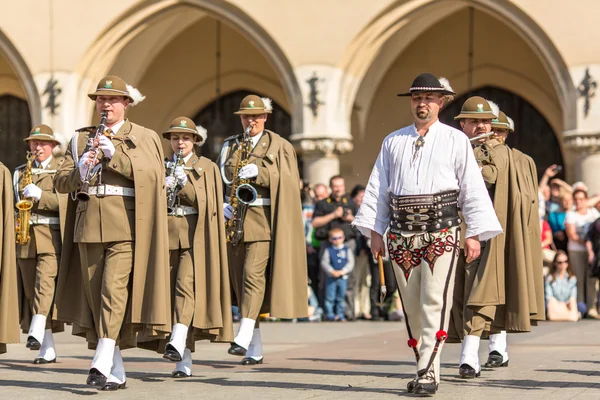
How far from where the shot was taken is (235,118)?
21609 millimetres

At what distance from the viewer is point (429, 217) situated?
7.46m

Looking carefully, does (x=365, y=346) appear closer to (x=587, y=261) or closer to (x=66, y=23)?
(x=587, y=261)

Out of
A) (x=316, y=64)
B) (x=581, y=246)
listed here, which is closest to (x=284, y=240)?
(x=581, y=246)

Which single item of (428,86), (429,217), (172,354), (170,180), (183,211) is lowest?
(172,354)

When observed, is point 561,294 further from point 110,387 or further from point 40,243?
point 110,387

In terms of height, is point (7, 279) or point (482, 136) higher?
point (482, 136)

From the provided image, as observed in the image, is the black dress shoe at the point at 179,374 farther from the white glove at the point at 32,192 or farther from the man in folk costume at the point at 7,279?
the white glove at the point at 32,192

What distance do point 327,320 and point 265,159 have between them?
18.7ft

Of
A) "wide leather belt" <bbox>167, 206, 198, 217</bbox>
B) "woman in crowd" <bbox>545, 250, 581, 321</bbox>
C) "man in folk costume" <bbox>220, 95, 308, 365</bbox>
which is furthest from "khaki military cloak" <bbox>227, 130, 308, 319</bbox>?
"woman in crowd" <bbox>545, 250, 581, 321</bbox>

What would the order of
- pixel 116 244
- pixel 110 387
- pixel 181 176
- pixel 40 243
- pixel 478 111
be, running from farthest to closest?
1. pixel 40 243
2. pixel 181 176
3. pixel 478 111
4. pixel 116 244
5. pixel 110 387

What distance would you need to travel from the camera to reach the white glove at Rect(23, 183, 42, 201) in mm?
10109

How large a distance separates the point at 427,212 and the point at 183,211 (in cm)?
233

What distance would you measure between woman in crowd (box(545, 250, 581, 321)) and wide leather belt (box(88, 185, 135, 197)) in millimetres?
7727

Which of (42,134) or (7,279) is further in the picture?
(42,134)
